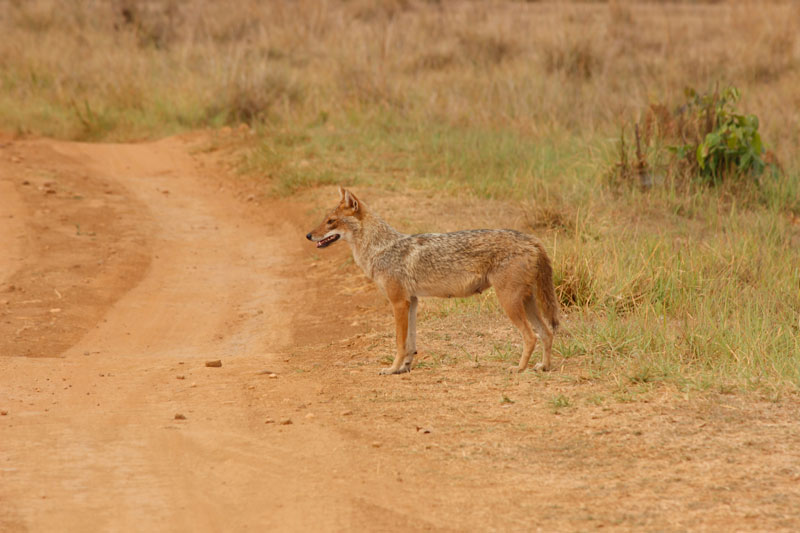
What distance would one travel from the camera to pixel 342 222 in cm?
743

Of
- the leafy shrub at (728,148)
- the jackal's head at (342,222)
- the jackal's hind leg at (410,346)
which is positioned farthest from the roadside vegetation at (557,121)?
the jackal's head at (342,222)

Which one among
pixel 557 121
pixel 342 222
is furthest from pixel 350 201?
pixel 557 121

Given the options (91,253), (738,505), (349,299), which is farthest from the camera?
(91,253)

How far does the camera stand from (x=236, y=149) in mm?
15234

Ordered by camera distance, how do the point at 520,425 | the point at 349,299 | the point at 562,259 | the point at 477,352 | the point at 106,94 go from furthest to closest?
the point at 106,94 < the point at 349,299 < the point at 562,259 < the point at 477,352 < the point at 520,425

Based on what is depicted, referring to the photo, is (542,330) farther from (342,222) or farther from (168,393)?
(168,393)

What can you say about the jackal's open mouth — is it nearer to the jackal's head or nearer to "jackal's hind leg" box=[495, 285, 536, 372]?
the jackal's head

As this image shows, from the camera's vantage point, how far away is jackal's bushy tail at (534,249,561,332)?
22.2 feet

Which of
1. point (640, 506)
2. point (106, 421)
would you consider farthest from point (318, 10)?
point (640, 506)

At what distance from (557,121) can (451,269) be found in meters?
8.58

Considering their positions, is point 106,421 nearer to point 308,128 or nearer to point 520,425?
point 520,425

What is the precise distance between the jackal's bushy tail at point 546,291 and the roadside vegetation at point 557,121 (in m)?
0.38

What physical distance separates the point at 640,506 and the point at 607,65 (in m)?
14.9

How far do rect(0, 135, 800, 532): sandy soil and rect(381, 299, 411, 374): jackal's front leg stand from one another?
151 millimetres
